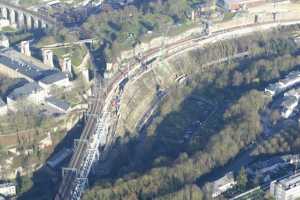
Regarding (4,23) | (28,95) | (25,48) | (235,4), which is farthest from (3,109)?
(235,4)

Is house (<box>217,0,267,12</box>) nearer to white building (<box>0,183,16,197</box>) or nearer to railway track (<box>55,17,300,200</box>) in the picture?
railway track (<box>55,17,300,200</box>)

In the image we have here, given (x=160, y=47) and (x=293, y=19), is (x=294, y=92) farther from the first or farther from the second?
(x=293, y=19)

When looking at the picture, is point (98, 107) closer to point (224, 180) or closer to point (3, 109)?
point (3, 109)

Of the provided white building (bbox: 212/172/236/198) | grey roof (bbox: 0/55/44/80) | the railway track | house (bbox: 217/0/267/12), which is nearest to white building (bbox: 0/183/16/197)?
the railway track

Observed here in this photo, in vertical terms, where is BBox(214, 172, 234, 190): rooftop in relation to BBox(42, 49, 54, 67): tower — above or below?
below

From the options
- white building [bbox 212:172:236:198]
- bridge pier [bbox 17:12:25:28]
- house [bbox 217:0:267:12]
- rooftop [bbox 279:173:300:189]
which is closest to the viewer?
rooftop [bbox 279:173:300:189]

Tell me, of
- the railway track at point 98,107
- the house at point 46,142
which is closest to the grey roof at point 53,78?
the railway track at point 98,107

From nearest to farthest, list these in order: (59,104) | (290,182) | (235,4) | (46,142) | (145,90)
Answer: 1. (290,182)
2. (46,142)
3. (59,104)
4. (145,90)
5. (235,4)
